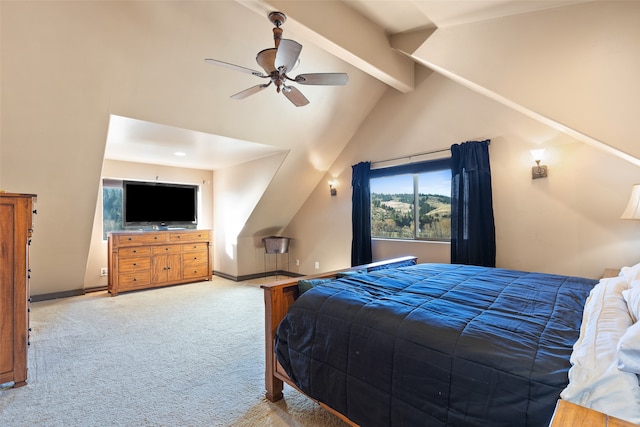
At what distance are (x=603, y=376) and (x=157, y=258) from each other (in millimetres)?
5523

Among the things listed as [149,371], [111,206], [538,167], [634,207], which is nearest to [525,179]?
[538,167]

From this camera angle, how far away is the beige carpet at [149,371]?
74.1 inches

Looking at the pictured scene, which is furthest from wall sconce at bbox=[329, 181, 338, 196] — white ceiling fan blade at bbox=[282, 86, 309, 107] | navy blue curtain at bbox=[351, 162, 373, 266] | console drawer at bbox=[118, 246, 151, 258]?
console drawer at bbox=[118, 246, 151, 258]

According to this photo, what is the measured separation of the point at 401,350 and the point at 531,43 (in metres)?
2.58

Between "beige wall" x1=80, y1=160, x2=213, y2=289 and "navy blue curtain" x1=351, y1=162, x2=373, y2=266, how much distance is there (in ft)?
10.4

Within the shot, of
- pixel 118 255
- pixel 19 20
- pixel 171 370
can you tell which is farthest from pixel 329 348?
pixel 118 255

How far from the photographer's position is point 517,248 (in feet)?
11.2

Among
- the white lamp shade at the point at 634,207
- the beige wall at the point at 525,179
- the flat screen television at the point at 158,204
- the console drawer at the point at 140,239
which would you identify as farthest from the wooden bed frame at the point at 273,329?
the flat screen television at the point at 158,204

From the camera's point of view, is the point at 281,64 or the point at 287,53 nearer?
the point at 287,53

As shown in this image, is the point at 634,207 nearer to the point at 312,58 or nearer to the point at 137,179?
the point at 312,58

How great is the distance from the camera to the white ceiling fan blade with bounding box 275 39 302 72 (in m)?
2.02

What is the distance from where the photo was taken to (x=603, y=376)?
2.93 ft

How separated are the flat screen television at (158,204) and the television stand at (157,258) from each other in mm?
392

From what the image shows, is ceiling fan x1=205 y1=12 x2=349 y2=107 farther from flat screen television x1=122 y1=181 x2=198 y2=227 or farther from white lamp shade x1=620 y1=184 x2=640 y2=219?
flat screen television x1=122 y1=181 x2=198 y2=227
